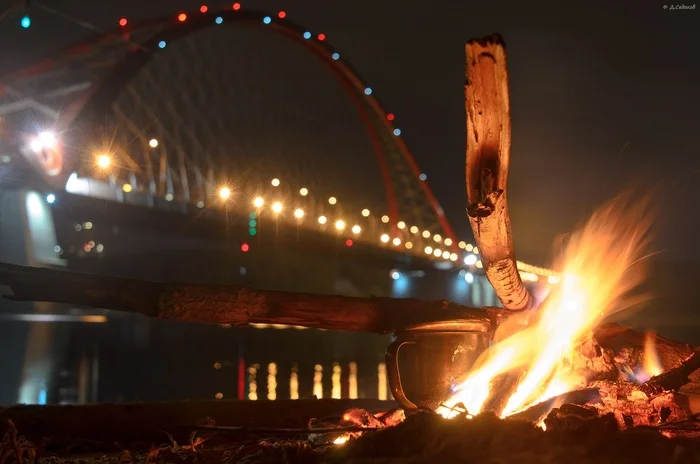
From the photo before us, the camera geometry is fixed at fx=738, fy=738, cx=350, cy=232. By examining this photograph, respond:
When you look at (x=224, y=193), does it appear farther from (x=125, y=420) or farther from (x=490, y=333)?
(x=490, y=333)

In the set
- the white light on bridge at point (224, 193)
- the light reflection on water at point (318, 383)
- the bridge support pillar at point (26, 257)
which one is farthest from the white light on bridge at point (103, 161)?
the light reflection on water at point (318, 383)

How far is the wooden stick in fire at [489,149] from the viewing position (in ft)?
12.0

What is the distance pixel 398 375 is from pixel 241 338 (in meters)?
24.4

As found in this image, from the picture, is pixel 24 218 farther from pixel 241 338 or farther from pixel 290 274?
pixel 290 274

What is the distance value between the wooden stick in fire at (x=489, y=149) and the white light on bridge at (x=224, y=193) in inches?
1219

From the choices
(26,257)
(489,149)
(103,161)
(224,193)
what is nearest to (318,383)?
(26,257)

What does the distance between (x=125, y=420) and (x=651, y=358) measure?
3908 millimetres

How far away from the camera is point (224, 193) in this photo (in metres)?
35.4

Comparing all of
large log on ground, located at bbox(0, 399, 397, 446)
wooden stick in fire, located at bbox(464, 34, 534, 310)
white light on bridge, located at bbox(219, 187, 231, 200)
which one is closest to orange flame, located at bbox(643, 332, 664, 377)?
wooden stick in fire, located at bbox(464, 34, 534, 310)

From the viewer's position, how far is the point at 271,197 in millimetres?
38781

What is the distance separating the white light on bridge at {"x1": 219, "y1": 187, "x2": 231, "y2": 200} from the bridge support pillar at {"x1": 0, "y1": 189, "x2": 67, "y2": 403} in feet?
33.7

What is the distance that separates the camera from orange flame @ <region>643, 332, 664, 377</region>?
5.56 m

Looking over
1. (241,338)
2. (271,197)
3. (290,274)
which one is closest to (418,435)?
(241,338)

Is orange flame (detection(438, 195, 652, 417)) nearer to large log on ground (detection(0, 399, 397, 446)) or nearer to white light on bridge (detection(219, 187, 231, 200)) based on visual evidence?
large log on ground (detection(0, 399, 397, 446))
